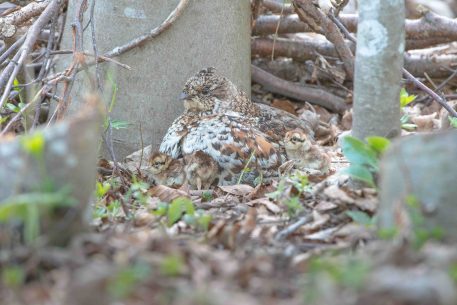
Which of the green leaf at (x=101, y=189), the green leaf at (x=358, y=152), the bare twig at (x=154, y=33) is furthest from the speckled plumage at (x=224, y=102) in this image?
the green leaf at (x=358, y=152)

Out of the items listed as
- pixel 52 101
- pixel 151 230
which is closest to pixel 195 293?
pixel 151 230

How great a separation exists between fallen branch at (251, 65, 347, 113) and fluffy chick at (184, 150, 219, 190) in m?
2.11

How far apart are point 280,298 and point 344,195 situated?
120cm

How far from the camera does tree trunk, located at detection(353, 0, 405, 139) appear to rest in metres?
3.47

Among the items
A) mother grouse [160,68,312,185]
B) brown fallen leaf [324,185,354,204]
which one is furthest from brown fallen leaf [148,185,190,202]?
brown fallen leaf [324,185,354,204]

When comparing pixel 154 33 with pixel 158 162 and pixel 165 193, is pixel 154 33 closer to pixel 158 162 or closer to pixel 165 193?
pixel 158 162

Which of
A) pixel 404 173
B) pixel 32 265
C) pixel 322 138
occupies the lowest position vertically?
pixel 322 138

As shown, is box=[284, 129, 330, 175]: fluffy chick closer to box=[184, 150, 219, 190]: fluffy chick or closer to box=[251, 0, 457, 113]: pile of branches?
box=[184, 150, 219, 190]: fluffy chick

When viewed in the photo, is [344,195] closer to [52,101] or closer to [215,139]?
[215,139]

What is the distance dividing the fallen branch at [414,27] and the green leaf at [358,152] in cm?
350

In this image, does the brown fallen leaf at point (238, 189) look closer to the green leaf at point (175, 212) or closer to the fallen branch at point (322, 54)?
the green leaf at point (175, 212)

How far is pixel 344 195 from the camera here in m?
3.61

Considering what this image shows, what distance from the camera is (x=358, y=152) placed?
337 centimetres

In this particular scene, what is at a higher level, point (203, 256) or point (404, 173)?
point (404, 173)
